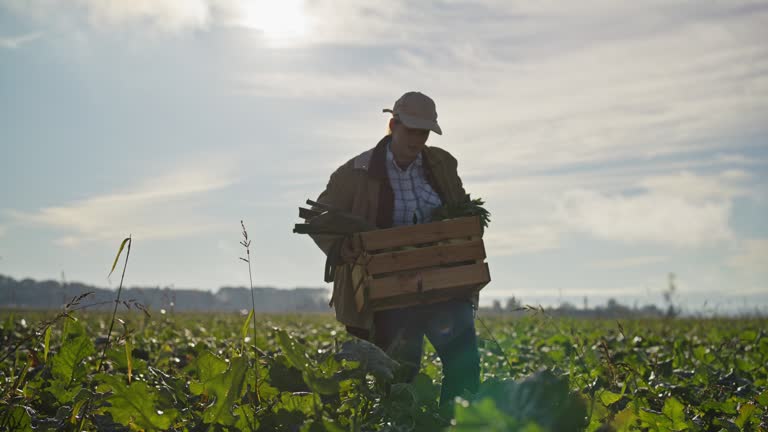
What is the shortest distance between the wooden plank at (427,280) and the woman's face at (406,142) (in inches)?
29.4

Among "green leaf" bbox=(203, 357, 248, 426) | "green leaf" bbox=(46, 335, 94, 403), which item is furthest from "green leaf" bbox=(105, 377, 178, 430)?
"green leaf" bbox=(46, 335, 94, 403)

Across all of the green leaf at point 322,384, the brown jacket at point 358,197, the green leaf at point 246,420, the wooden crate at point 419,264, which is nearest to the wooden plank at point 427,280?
the wooden crate at point 419,264

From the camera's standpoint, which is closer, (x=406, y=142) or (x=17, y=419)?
(x=17, y=419)

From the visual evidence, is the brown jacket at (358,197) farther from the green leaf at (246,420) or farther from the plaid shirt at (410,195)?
the green leaf at (246,420)

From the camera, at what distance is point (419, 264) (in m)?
3.87

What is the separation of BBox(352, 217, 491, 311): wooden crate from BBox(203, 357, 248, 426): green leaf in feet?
5.17

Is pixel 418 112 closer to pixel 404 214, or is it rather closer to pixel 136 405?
pixel 404 214

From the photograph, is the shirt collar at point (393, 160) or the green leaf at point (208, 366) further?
the shirt collar at point (393, 160)

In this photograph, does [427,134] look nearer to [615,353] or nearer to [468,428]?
[468,428]

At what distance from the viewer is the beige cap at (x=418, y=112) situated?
13.1 ft

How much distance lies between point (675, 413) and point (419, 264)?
1.53m

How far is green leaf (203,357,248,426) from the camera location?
2197 millimetres

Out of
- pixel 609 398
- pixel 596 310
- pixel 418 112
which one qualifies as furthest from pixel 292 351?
pixel 596 310

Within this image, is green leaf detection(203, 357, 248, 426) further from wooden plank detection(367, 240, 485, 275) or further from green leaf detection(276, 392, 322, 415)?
wooden plank detection(367, 240, 485, 275)
